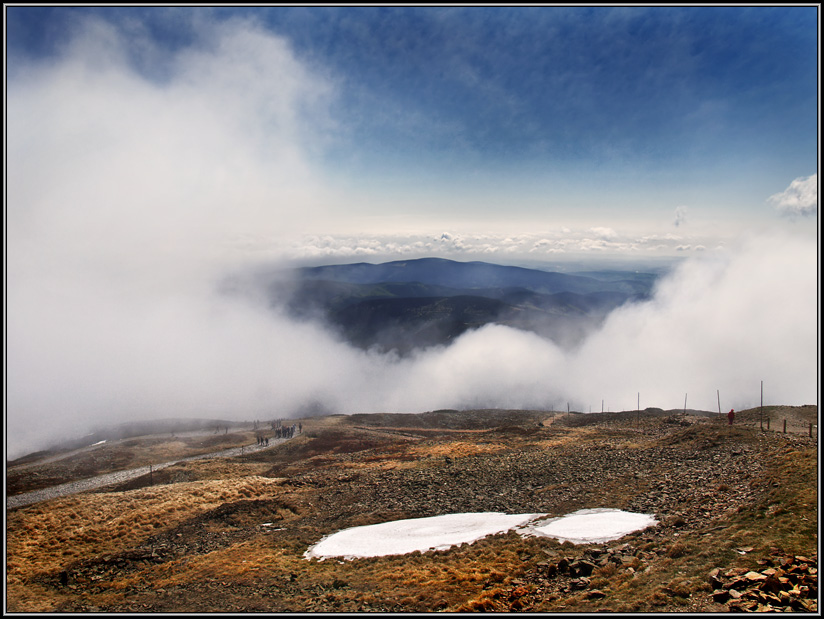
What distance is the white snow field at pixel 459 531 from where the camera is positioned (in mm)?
17219

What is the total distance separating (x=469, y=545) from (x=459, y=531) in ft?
8.00

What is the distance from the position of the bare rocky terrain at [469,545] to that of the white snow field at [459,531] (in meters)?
0.86

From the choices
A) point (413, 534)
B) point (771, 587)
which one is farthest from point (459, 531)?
point (771, 587)

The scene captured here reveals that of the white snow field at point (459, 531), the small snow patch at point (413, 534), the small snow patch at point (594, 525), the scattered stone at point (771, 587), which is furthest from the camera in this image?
the small snow patch at point (413, 534)

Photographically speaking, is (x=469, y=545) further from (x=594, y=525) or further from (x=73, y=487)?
(x=73, y=487)

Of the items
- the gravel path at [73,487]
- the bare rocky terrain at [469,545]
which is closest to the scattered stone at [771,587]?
the bare rocky terrain at [469,545]

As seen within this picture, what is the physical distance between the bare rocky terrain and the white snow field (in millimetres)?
856

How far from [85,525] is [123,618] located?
76.1 feet

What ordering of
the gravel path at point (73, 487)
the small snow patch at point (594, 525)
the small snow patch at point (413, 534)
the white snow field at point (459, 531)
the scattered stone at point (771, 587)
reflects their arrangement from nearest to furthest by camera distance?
1. the scattered stone at point (771, 587)
2. the small snow patch at point (594, 525)
3. the white snow field at point (459, 531)
4. the small snow patch at point (413, 534)
5. the gravel path at point (73, 487)

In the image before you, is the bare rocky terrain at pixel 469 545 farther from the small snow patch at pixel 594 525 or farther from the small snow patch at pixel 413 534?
the small snow patch at pixel 413 534

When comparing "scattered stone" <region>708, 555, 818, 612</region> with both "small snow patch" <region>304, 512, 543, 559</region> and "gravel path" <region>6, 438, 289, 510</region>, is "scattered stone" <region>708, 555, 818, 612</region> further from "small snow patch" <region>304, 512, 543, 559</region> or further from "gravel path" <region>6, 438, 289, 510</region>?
"gravel path" <region>6, 438, 289, 510</region>

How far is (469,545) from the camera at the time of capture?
17.7 m

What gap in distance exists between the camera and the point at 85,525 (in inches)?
1073

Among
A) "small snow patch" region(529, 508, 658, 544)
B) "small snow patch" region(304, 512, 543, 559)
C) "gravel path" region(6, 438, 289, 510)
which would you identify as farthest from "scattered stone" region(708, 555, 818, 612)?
"gravel path" region(6, 438, 289, 510)
